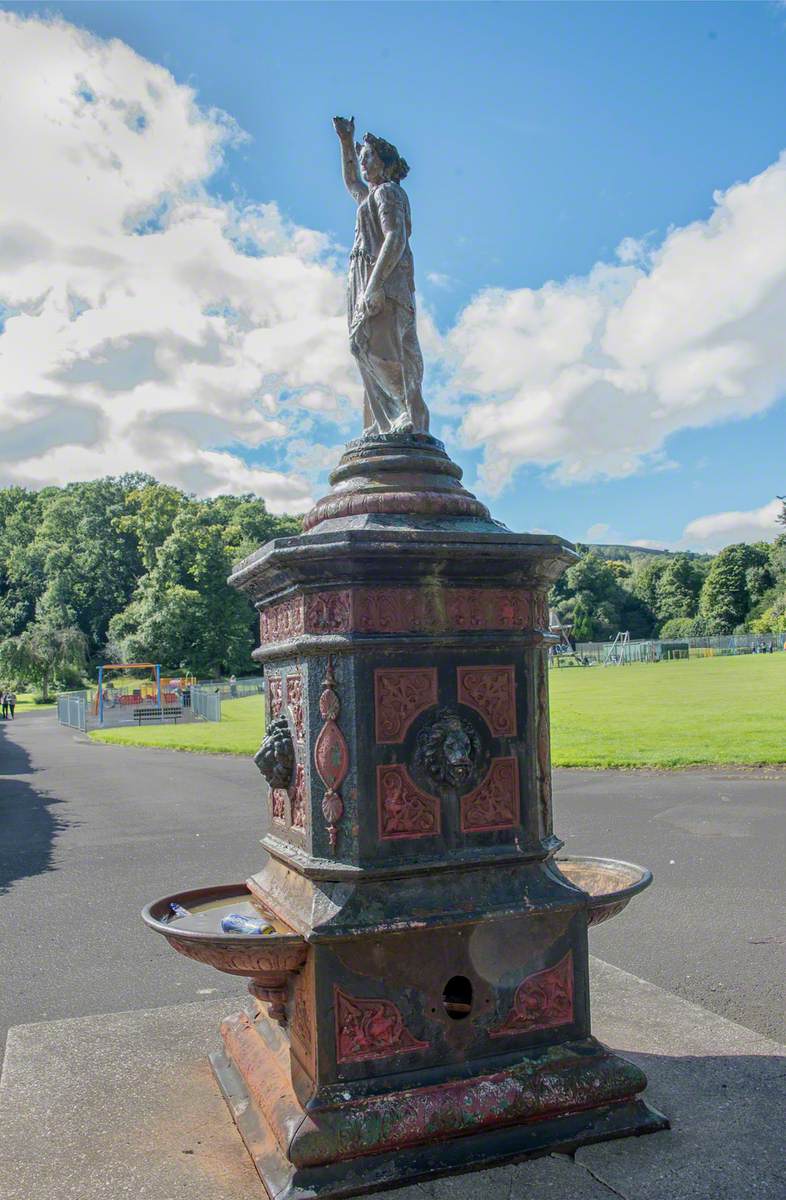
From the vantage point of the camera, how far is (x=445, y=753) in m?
3.17

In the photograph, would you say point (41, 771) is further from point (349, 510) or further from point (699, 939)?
point (349, 510)

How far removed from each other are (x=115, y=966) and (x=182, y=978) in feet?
1.68

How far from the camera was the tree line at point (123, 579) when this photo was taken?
57.0 meters

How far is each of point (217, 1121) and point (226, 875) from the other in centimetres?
439

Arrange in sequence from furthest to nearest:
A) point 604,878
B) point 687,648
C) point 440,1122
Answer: point 687,648 → point 604,878 → point 440,1122

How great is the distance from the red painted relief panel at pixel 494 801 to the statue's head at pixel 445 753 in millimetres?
101

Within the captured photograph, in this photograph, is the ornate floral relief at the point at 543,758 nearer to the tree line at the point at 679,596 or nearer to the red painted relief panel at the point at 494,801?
the red painted relief panel at the point at 494,801

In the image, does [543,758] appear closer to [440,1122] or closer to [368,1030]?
[368,1030]

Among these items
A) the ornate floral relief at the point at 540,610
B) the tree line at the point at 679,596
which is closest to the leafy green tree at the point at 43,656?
the tree line at the point at 679,596

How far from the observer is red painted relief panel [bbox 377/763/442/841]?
3.14 meters

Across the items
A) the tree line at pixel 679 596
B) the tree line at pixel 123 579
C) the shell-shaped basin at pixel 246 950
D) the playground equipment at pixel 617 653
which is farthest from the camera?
the tree line at pixel 679 596

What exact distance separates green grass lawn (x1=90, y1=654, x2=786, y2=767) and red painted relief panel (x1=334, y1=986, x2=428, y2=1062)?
415 inches

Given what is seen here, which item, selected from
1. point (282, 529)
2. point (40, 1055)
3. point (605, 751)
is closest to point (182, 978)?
point (40, 1055)

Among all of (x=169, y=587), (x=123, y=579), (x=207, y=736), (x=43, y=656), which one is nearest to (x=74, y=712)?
(x=207, y=736)
